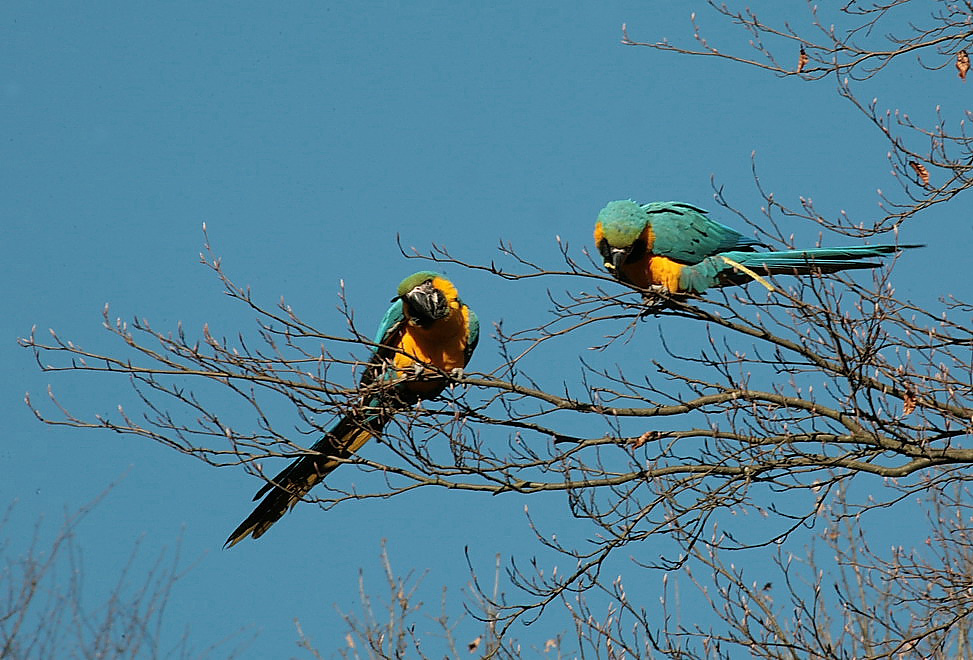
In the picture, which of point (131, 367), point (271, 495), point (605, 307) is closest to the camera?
point (131, 367)

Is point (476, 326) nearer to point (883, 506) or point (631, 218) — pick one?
point (631, 218)

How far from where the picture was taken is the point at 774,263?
587 centimetres

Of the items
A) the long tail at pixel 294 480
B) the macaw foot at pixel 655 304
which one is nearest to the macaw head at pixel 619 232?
the macaw foot at pixel 655 304

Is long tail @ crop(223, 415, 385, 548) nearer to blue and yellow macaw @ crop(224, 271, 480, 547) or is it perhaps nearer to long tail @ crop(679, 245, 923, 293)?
blue and yellow macaw @ crop(224, 271, 480, 547)

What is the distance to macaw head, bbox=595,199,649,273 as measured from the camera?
6.24 m

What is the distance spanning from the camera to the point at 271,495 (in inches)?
218

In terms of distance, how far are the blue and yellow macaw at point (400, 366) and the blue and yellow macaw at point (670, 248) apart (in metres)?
0.98

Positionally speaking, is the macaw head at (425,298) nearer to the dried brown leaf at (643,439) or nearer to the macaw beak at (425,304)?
the macaw beak at (425,304)

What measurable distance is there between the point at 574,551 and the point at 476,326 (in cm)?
186

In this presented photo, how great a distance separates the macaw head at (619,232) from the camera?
6238 millimetres

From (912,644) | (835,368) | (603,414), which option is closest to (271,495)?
(603,414)

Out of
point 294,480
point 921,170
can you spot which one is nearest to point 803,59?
point 921,170

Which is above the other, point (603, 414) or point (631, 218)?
point (631, 218)

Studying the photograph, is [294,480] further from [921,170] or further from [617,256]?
[921,170]
